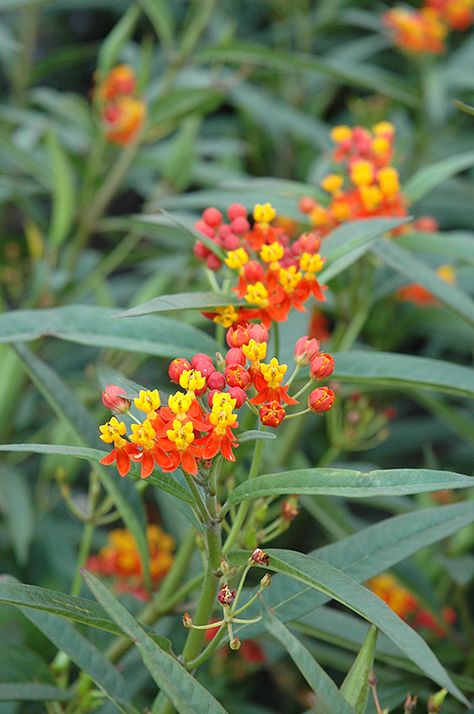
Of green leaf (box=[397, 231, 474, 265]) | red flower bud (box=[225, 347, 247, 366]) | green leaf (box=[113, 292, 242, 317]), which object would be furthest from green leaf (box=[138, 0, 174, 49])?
red flower bud (box=[225, 347, 247, 366])

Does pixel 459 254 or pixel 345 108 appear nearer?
pixel 459 254

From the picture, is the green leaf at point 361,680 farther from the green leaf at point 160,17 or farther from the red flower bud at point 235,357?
the green leaf at point 160,17

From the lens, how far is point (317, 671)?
0.99m

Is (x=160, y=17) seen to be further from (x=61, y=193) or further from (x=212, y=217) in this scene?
(x=212, y=217)

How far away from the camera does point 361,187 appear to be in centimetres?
167

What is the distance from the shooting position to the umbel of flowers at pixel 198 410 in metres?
1.03

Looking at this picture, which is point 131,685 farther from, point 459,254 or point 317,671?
point 459,254

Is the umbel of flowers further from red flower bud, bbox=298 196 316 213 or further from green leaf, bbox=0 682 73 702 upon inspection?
red flower bud, bbox=298 196 316 213

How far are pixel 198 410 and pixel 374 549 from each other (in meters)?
0.41

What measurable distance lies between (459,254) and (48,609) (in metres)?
1.00

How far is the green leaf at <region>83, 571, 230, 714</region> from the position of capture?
0.97 metres

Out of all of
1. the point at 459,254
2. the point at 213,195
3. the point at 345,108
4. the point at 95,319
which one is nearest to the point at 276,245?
the point at 95,319

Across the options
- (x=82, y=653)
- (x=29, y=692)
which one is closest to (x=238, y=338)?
(x=82, y=653)

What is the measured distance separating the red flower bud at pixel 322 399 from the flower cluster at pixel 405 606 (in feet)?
3.04
